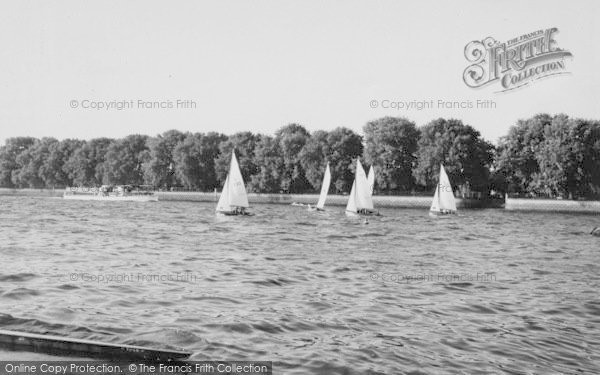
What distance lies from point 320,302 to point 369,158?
99.8 metres

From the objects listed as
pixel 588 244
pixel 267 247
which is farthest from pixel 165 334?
pixel 588 244

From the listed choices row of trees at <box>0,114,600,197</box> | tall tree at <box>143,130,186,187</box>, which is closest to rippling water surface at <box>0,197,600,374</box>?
row of trees at <box>0,114,600,197</box>

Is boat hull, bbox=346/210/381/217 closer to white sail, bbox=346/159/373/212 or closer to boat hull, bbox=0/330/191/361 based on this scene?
white sail, bbox=346/159/373/212

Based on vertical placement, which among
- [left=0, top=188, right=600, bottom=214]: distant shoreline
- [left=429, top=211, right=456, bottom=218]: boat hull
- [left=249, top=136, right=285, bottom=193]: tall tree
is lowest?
[left=429, top=211, right=456, bottom=218]: boat hull

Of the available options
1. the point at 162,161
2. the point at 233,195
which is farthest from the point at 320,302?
the point at 162,161

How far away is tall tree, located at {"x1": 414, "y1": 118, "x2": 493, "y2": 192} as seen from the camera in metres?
109

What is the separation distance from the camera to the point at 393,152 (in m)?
117

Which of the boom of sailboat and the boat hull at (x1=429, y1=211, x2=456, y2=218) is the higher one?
the boom of sailboat

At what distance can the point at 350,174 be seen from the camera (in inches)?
4943

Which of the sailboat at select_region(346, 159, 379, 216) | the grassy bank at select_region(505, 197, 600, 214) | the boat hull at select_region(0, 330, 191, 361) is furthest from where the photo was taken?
the grassy bank at select_region(505, 197, 600, 214)

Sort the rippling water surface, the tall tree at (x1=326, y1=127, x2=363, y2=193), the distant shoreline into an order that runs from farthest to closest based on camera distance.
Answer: the tall tree at (x1=326, y1=127, x2=363, y2=193), the distant shoreline, the rippling water surface

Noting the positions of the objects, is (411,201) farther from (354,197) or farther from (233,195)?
(233,195)

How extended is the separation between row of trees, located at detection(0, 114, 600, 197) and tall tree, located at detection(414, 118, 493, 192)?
0.18 meters

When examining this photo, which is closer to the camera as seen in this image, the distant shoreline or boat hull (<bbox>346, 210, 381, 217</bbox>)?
boat hull (<bbox>346, 210, 381, 217</bbox>)
